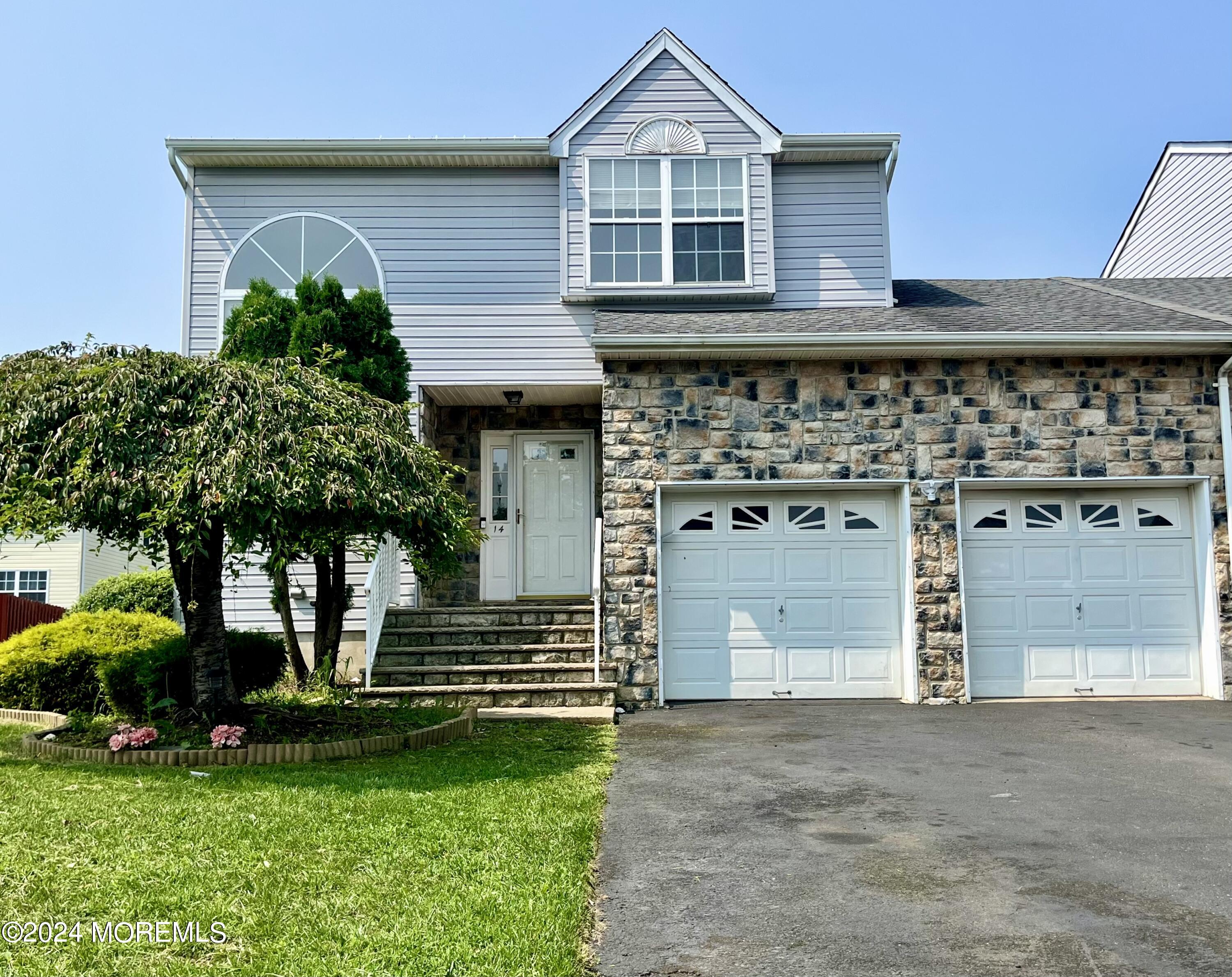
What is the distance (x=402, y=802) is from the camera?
4.91 m

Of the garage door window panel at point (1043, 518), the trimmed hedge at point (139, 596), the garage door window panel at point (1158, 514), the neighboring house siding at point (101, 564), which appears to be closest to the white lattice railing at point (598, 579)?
the garage door window panel at point (1043, 518)

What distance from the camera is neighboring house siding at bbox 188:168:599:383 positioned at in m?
11.6

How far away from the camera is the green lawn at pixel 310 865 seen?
2.96 meters

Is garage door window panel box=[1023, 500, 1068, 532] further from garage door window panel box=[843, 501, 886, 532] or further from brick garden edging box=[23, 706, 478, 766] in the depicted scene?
brick garden edging box=[23, 706, 478, 766]

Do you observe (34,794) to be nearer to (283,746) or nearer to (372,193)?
(283,746)

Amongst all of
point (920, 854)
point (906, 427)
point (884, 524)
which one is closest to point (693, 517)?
point (884, 524)

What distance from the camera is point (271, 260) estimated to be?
11.8 m

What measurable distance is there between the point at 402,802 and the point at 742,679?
17.2 feet

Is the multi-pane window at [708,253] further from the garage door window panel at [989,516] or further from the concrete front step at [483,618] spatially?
the concrete front step at [483,618]

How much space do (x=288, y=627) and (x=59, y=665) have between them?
206 centimetres

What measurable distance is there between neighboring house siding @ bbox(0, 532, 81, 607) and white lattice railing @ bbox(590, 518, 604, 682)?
658 inches

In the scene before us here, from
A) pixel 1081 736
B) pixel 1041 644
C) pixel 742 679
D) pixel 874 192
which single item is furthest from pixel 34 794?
pixel 874 192

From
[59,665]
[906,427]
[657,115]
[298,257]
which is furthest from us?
[657,115]

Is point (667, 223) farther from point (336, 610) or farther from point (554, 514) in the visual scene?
point (336, 610)
